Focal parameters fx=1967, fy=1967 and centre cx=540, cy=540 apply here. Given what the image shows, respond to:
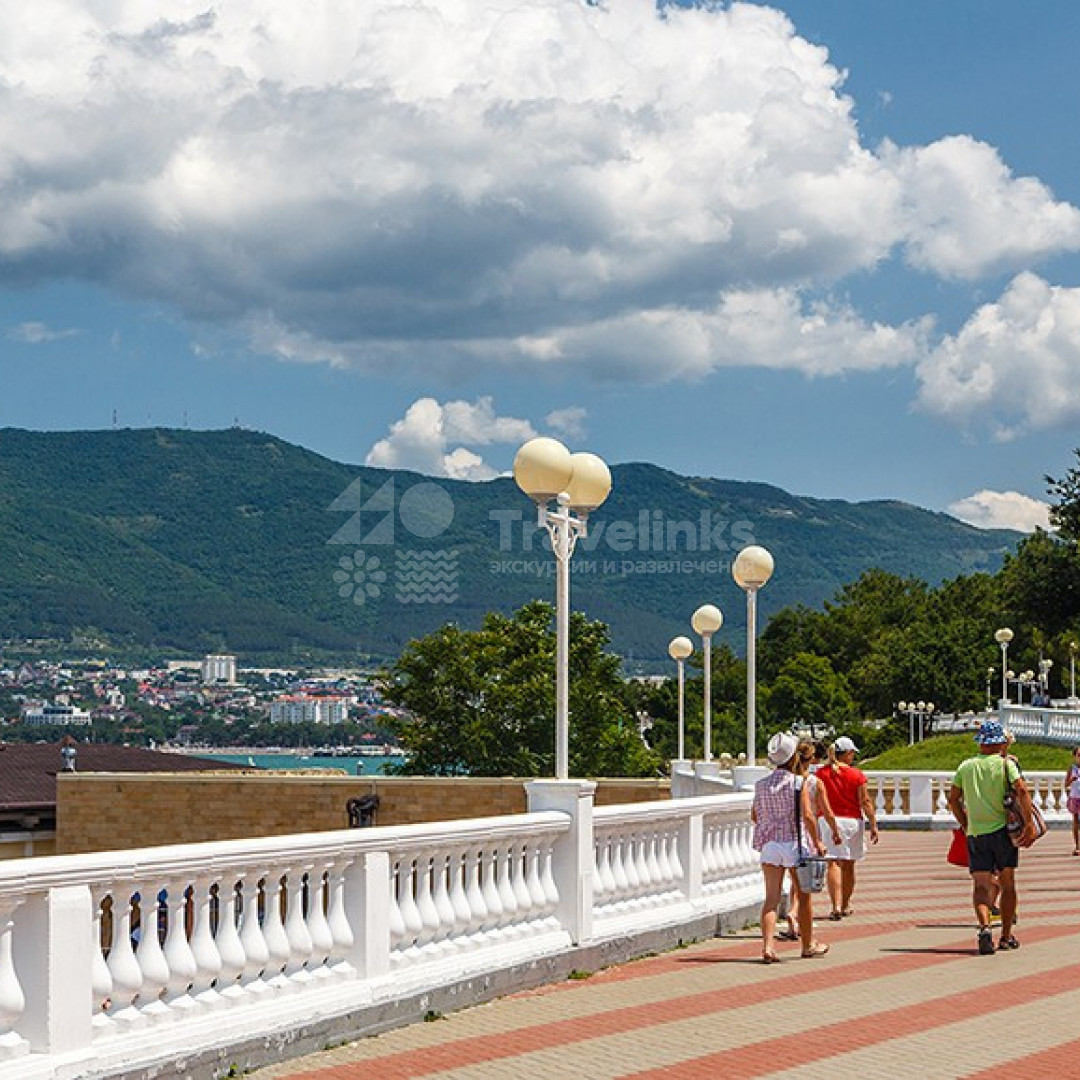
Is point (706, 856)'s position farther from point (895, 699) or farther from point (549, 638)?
point (895, 699)

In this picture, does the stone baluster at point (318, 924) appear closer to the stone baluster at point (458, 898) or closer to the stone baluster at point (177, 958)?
the stone baluster at point (177, 958)

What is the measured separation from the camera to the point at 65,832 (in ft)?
129

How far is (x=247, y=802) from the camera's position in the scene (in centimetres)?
3853

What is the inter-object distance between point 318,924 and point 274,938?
52 centimetres

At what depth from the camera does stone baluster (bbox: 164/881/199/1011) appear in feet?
31.2

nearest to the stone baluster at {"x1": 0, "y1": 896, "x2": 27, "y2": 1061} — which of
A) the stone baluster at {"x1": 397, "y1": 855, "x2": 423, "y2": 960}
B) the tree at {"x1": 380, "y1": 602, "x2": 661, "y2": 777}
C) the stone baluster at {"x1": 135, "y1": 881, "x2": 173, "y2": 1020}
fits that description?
the stone baluster at {"x1": 135, "y1": 881, "x2": 173, "y2": 1020}

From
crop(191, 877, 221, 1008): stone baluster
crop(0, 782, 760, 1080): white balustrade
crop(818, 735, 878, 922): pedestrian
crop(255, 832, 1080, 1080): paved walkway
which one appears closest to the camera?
crop(0, 782, 760, 1080): white balustrade

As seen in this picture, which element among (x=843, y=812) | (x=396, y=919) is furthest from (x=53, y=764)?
(x=396, y=919)

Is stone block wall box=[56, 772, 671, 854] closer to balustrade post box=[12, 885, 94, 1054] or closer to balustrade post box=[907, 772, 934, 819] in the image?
balustrade post box=[907, 772, 934, 819]

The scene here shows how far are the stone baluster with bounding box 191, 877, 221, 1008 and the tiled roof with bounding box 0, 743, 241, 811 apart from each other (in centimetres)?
3568

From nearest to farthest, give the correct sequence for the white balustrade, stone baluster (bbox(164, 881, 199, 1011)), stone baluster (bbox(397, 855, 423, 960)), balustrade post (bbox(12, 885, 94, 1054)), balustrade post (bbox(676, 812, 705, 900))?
balustrade post (bbox(12, 885, 94, 1054))
the white balustrade
stone baluster (bbox(164, 881, 199, 1011))
stone baluster (bbox(397, 855, 423, 960))
balustrade post (bbox(676, 812, 705, 900))

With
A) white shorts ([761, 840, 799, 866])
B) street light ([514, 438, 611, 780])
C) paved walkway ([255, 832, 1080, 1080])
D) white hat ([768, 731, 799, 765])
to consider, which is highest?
street light ([514, 438, 611, 780])

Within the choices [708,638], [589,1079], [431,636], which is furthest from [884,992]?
[431,636]

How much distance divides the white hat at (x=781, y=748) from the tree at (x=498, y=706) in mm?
59574
